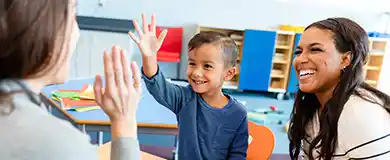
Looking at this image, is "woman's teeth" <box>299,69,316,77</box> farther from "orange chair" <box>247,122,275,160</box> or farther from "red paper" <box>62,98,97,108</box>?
"red paper" <box>62,98,97,108</box>

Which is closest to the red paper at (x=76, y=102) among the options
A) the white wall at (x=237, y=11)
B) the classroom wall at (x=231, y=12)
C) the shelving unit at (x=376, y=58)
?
the classroom wall at (x=231, y=12)

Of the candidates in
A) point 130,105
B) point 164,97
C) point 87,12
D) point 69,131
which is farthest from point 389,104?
point 87,12

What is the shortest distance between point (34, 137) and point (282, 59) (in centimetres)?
469

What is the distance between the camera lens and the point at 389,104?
4.36ft

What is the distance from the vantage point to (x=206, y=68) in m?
1.53

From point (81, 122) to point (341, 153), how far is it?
1.14 meters

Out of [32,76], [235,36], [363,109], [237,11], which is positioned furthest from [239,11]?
[32,76]

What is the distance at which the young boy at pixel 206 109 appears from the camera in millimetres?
1496

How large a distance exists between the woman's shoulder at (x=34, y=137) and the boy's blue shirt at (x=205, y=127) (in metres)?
0.85

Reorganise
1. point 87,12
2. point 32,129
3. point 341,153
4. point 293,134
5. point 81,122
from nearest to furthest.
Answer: point 32,129, point 341,153, point 293,134, point 81,122, point 87,12

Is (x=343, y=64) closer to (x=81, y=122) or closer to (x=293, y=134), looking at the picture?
(x=293, y=134)

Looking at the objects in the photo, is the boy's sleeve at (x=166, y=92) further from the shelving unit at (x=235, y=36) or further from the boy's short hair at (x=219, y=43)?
the shelving unit at (x=235, y=36)

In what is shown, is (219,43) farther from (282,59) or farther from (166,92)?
(282,59)

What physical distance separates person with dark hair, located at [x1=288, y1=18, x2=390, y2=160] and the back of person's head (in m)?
0.99
